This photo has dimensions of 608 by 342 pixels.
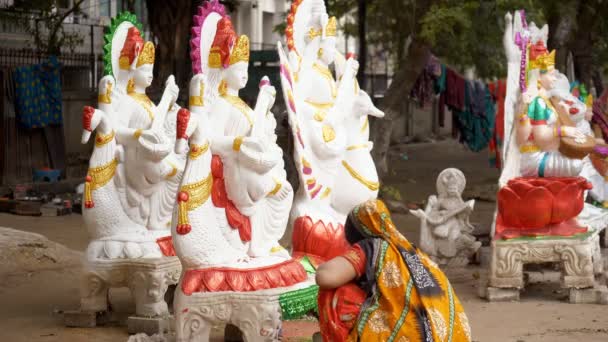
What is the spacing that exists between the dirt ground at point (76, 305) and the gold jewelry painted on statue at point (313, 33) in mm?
2452

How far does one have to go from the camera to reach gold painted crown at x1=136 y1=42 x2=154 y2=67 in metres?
8.04

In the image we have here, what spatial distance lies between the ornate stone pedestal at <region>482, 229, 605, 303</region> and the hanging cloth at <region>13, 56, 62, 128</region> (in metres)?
8.26

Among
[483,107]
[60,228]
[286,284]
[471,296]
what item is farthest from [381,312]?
[483,107]

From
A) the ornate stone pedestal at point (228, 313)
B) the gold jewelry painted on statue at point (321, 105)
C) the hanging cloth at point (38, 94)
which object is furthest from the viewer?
the hanging cloth at point (38, 94)

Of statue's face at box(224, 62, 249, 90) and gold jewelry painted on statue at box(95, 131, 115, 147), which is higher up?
statue's face at box(224, 62, 249, 90)

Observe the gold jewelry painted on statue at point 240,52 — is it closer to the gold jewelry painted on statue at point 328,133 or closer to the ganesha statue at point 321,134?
the ganesha statue at point 321,134

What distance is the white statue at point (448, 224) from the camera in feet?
33.7

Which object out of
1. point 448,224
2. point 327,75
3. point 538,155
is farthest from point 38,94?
point 538,155

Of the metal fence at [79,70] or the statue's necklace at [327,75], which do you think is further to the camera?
the metal fence at [79,70]

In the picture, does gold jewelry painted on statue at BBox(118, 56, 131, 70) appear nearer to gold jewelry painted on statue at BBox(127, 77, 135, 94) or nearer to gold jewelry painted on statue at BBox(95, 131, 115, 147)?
gold jewelry painted on statue at BBox(127, 77, 135, 94)

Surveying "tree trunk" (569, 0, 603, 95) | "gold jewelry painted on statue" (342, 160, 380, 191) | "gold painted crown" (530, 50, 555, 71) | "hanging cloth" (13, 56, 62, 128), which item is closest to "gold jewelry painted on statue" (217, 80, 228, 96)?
"gold jewelry painted on statue" (342, 160, 380, 191)

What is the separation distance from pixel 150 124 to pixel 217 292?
5.80 feet

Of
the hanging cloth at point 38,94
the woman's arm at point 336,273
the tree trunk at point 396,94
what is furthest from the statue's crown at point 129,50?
the hanging cloth at point 38,94

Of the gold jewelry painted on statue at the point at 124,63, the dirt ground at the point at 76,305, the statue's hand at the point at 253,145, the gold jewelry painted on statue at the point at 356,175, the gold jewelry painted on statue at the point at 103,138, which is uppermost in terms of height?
the gold jewelry painted on statue at the point at 124,63
